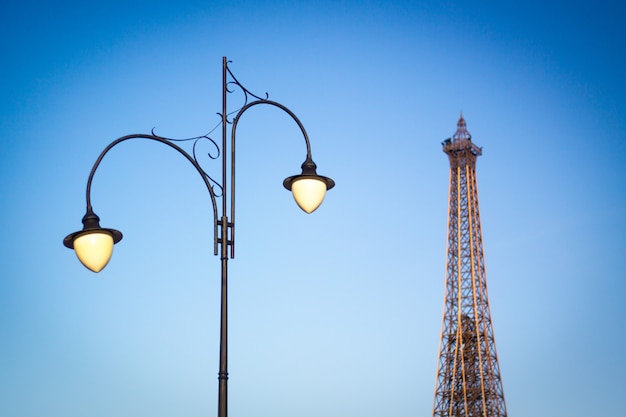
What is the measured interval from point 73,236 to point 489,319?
74.8 metres

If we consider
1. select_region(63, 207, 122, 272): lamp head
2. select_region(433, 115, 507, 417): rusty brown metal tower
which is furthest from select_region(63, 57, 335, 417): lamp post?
select_region(433, 115, 507, 417): rusty brown metal tower

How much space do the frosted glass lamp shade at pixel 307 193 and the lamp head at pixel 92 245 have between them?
2.35 metres

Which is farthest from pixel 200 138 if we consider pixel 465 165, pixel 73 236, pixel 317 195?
pixel 465 165

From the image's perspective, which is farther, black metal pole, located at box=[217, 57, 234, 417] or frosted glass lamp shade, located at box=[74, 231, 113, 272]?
black metal pole, located at box=[217, 57, 234, 417]

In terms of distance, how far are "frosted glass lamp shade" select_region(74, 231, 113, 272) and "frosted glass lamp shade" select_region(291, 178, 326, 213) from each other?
8.01ft

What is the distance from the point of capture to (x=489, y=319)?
81.5 m

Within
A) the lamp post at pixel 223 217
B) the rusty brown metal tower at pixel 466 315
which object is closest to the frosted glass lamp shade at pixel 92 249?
the lamp post at pixel 223 217

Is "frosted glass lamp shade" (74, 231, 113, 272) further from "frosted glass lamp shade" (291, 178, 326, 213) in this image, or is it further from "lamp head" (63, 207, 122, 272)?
"frosted glass lamp shade" (291, 178, 326, 213)

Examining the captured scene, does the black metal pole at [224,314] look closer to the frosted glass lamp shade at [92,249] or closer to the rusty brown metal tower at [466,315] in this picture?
the frosted glass lamp shade at [92,249]

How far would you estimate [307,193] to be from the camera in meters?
10.9

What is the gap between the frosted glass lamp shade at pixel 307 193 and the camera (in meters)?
10.9

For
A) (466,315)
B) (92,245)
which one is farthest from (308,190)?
(466,315)

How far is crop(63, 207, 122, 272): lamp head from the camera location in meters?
9.62

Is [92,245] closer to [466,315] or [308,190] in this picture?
[308,190]
